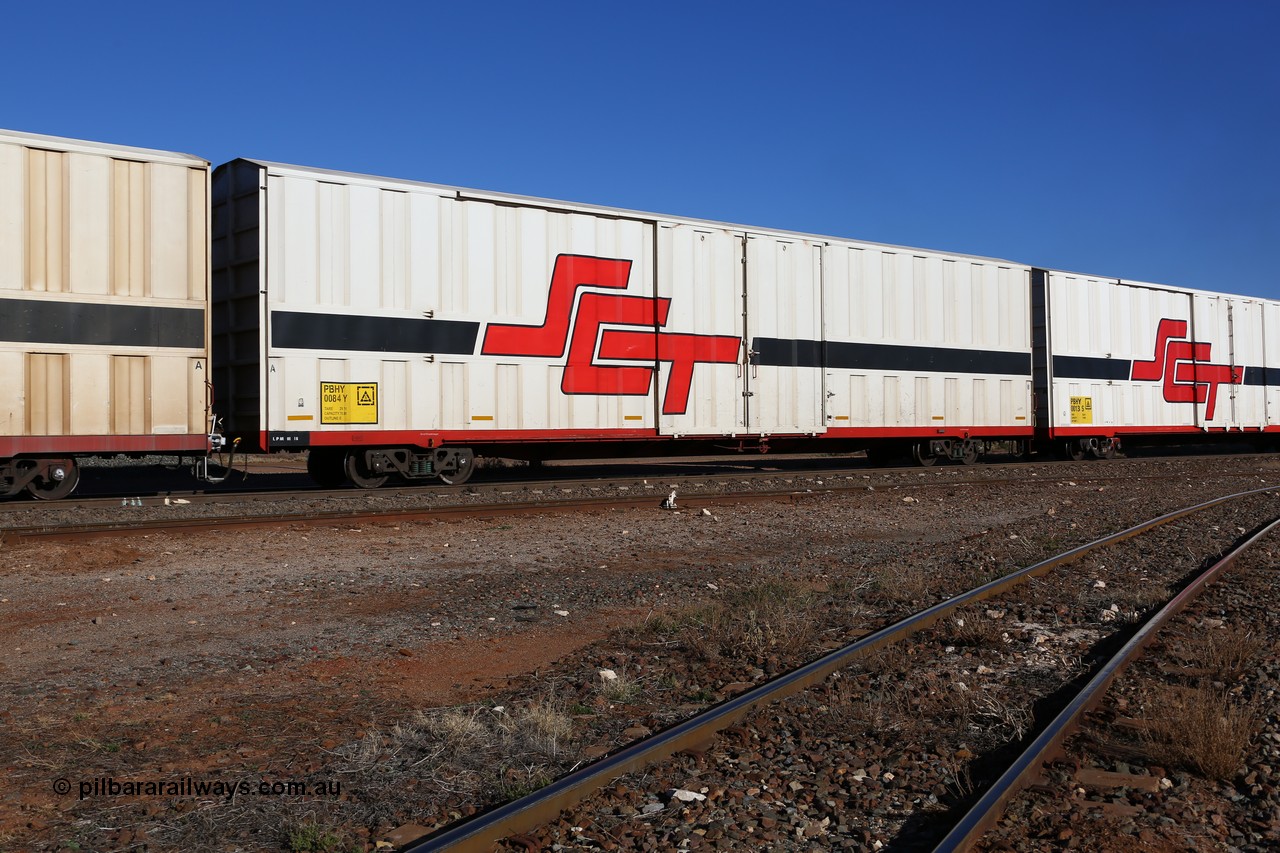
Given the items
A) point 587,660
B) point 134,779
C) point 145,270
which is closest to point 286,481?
point 145,270

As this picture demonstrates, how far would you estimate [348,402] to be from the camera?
13.5 metres

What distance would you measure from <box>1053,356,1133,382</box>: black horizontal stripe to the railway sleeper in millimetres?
14252

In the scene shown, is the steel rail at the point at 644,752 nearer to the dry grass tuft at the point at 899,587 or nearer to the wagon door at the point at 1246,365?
the dry grass tuft at the point at 899,587

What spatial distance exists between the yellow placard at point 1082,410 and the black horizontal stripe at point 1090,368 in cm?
54

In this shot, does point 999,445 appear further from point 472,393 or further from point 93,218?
point 93,218

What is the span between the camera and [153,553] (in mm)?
9406

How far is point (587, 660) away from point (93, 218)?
31.0ft

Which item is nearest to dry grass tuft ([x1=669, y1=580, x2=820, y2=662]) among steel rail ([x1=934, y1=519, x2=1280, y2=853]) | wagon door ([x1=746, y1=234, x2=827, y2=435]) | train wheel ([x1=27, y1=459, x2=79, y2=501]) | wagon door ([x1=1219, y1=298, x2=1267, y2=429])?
steel rail ([x1=934, y1=519, x2=1280, y2=853])

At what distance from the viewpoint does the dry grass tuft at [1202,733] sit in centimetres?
384

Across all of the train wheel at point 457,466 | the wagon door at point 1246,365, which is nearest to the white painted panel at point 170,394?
the train wheel at point 457,466

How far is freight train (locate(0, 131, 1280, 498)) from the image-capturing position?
458 inches

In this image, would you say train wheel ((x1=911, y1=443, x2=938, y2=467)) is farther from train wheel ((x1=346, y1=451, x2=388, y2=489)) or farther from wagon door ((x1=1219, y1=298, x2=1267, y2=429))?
train wheel ((x1=346, y1=451, x2=388, y2=489))

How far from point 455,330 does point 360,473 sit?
258 centimetres

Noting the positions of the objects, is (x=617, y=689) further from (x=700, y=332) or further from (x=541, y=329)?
(x=700, y=332)
